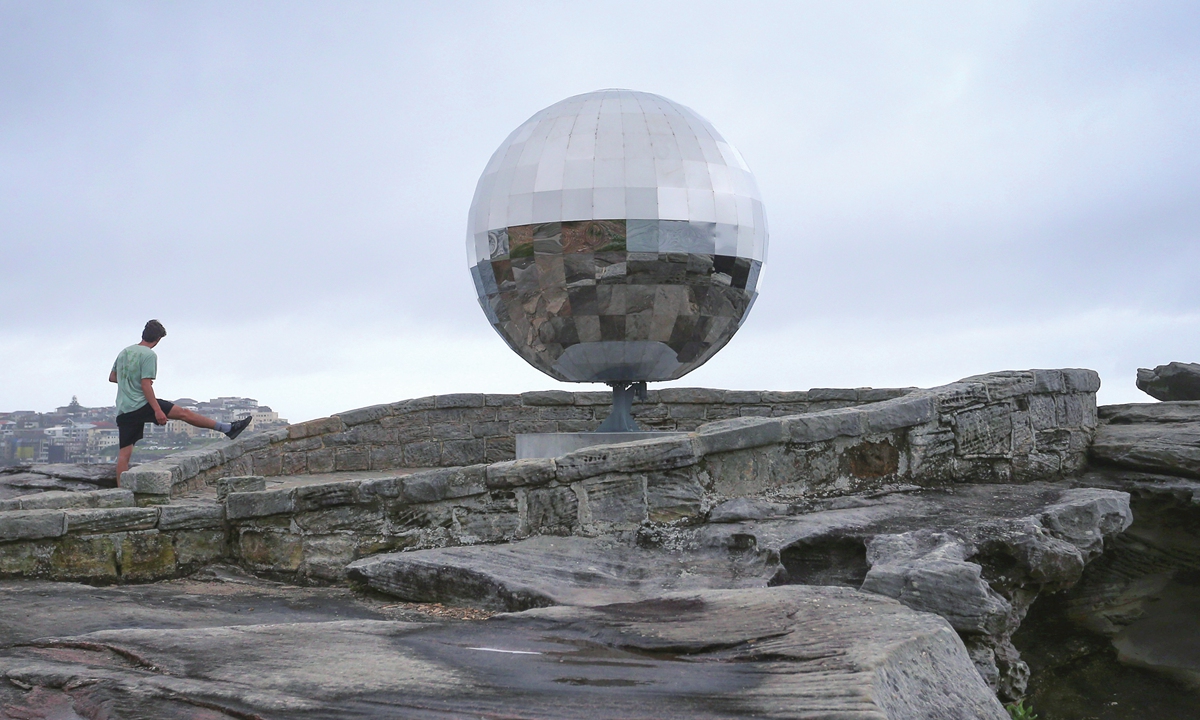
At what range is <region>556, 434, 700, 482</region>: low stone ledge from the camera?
545 centimetres

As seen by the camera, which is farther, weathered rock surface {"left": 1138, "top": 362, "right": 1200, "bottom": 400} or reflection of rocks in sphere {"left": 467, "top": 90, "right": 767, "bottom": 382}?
weathered rock surface {"left": 1138, "top": 362, "right": 1200, "bottom": 400}

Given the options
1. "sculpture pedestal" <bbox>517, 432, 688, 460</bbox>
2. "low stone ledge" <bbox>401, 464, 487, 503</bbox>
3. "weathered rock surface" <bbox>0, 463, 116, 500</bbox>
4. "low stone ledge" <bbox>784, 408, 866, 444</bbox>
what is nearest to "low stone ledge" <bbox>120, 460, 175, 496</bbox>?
"weathered rock surface" <bbox>0, 463, 116, 500</bbox>

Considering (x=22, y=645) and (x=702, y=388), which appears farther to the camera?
(x=702, y=388)

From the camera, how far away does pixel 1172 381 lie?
10.2 meters

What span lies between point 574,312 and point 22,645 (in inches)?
185

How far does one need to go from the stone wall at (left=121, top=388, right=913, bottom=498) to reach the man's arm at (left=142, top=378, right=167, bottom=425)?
2264 millimetres

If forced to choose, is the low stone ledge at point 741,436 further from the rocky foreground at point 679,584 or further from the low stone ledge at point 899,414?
the low stone ledge at point 899,414

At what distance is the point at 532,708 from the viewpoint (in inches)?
103

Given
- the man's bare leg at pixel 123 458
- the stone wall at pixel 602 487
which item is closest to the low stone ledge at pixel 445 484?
the stone wall at pixel 602 487

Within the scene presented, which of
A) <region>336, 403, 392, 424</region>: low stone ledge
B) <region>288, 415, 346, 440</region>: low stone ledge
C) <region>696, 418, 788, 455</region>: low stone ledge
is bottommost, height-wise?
<region>696, 418, 788, 455</region>: low stone ledge

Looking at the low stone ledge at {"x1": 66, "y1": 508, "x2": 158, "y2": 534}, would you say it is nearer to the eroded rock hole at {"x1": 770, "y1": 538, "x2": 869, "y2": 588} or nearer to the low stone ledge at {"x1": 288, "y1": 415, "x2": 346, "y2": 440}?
the eroded rock hole at {"x1": 770, "y1": 538, "x2": 869, "y2": 588}

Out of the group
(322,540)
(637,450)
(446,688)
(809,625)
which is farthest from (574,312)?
(446,688)

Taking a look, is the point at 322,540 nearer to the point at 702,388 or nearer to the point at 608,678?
the point at 608,678

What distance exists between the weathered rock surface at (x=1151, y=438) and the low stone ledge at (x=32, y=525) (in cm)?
751
